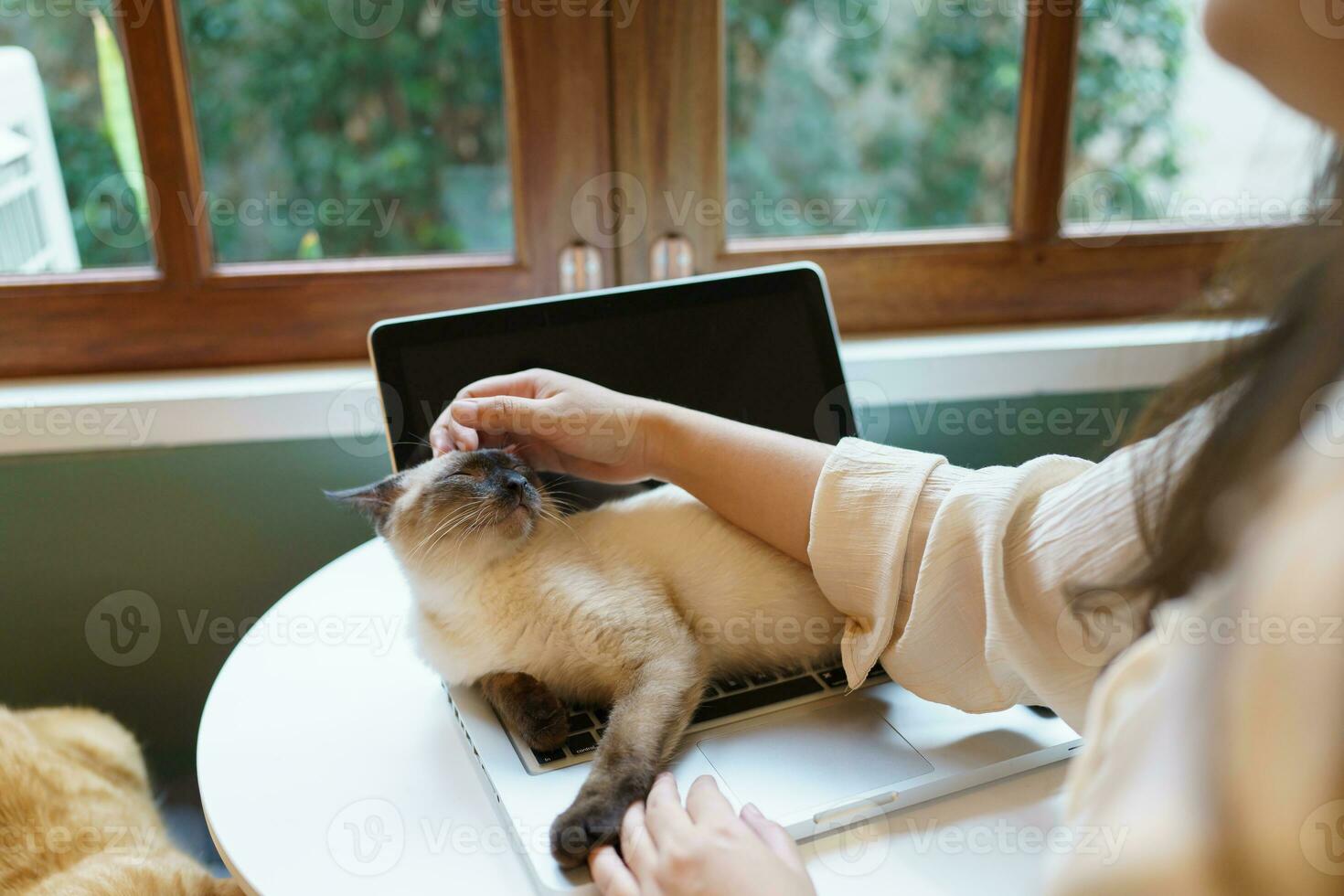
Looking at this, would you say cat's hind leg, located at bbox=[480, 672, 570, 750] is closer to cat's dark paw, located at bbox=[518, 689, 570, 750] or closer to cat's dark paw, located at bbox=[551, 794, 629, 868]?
cat's dark paw, located at bbox=[518, 689, 570, 750]

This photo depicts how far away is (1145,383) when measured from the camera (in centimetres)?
167

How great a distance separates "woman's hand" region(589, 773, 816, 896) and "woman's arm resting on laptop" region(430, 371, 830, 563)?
12.2 inches

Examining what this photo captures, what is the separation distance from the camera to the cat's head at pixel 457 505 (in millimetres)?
939

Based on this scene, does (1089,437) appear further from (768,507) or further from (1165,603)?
(1165,603)

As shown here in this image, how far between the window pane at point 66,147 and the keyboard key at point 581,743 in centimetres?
114

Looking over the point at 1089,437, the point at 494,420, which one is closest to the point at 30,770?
the point at 494,420

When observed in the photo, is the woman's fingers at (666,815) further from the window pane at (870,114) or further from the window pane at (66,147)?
the window pane at (66,147)

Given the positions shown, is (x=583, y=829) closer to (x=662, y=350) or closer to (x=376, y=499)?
(x=376, y=499)

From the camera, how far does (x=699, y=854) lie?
608mm

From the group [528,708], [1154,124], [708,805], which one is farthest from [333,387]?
[1154,124]

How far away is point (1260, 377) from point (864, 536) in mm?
397

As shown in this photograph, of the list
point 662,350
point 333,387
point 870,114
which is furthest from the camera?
point 870,114

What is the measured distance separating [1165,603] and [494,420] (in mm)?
615

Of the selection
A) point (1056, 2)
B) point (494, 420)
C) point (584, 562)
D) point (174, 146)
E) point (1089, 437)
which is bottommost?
point (1089, 437)
